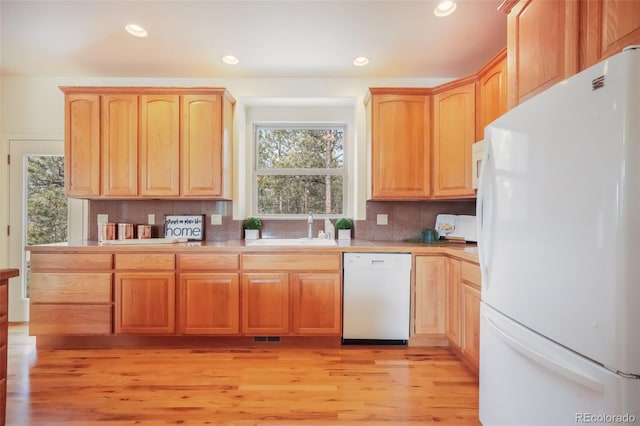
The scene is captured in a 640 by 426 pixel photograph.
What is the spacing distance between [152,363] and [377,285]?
180 centimetres

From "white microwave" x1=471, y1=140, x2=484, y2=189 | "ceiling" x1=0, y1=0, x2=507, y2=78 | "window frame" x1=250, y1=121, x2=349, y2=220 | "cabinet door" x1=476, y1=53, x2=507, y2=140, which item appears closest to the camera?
"ceiling" x1=0, y1=0, x2=507, y2=78

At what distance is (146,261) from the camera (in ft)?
7.76

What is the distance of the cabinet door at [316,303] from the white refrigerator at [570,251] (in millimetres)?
1301

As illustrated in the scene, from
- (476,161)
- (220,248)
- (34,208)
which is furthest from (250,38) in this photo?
(34,208)

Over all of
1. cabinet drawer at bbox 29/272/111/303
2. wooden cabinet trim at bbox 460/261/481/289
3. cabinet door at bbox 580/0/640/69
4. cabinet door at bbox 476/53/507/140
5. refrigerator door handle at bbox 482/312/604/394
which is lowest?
cabinet drawer at bbox 29/272/111/303

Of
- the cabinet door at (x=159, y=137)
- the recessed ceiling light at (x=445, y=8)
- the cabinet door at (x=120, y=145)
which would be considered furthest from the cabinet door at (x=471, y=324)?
the cabinet door at (x=120, y=145)

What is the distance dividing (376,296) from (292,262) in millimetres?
742

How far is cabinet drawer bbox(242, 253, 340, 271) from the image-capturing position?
2.39 meters

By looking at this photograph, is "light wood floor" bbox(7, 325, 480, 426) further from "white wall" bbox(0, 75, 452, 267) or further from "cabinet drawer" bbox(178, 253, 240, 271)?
"white wall" bbox(0, 75, 452, 267)

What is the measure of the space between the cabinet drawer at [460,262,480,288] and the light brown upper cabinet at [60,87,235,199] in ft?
7.03

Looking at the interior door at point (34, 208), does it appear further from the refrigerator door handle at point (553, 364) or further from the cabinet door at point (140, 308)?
the refrigerator door handle at point (553, 364)

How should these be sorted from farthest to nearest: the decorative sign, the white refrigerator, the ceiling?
the decorative sign < the ceiling < the white refrigerator

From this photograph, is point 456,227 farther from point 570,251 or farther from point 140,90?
point 140,90

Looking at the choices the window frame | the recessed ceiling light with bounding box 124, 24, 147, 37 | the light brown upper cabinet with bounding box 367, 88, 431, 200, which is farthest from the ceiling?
the window frame
